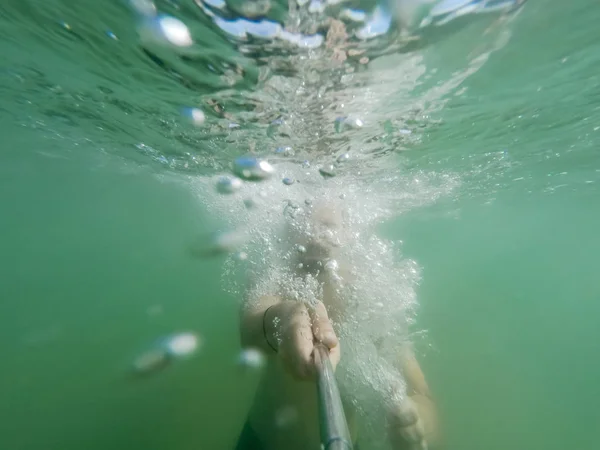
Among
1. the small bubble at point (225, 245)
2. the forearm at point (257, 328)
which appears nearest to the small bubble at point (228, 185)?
the small bubble at point (225, 245)

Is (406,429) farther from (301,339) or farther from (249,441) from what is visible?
(301,339)

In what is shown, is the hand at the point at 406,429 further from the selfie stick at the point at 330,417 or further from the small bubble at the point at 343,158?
the small bubble at the point at 343,158

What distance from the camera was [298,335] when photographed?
3.78 m

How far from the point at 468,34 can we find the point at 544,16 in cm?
115

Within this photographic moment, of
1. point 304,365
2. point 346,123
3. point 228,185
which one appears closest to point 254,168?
point 346,123

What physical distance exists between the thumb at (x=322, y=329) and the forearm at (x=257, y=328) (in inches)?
24.0

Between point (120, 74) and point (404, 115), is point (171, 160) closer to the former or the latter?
point (120, 74)

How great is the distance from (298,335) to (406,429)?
409 cm

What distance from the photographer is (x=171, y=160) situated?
657 inches

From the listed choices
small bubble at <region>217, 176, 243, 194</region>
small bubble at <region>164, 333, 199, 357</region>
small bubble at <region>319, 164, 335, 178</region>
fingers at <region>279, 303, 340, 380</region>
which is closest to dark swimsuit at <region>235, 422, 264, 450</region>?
fingers at <region>279, 303, 340, 380</region>

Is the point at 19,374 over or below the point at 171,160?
below

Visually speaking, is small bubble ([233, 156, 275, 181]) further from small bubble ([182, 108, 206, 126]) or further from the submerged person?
the submerged person

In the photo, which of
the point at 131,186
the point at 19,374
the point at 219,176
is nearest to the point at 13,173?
the point at 131,186

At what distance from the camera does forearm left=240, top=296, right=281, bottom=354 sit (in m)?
4.72
